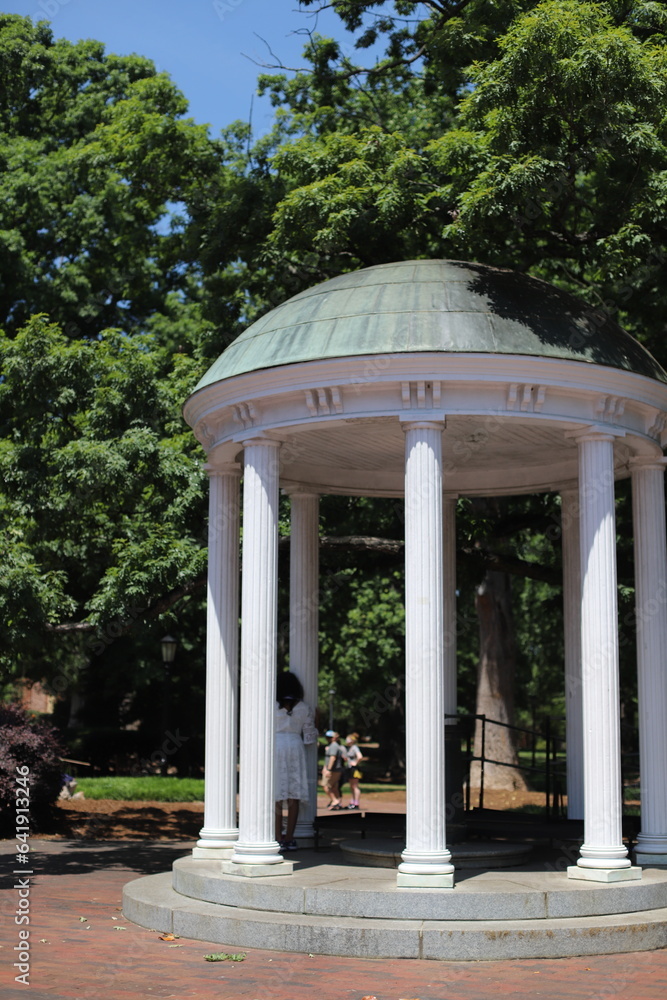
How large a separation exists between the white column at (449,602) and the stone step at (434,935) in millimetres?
5065

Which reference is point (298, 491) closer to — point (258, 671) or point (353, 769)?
point (258, 671)

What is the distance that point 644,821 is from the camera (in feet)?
39.7

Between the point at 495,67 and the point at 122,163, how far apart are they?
34.1 feet

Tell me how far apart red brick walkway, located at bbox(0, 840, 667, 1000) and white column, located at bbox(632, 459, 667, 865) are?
2.40 metres

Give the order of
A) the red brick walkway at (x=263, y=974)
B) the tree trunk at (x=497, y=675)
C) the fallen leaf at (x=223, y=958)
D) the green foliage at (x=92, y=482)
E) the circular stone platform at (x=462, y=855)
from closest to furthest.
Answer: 1. the red brick walkway at (x=263, y=974)
2. the fallen leaf at (x=223, y=958)
3. the circular stone platform at (x=462, y=855)
4. the green foliage at (x=92, y=482)
5. the tree trunk at (x=497, y=675)

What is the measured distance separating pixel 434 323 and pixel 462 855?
570cm

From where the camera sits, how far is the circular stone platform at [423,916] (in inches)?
372

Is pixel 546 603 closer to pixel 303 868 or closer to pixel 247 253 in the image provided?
pixel 247 253

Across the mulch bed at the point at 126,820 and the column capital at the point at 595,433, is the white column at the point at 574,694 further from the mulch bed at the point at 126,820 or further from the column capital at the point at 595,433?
the mulch bed at the point at 126,820

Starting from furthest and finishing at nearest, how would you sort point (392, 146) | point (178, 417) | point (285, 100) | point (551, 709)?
1. point (551, 709)
2. point (285, 100)
3. point (178, 417)
4. point (392, 146)

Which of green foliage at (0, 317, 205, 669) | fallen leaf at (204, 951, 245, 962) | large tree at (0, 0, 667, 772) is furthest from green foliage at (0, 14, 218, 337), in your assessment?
fallen leaf at (204, 951, 245, 962)

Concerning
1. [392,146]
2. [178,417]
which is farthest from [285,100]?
[178,417]

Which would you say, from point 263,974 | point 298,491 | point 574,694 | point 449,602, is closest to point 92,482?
point 298,491

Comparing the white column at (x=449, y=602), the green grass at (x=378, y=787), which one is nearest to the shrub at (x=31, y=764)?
the white column at (x=449, y=602)
